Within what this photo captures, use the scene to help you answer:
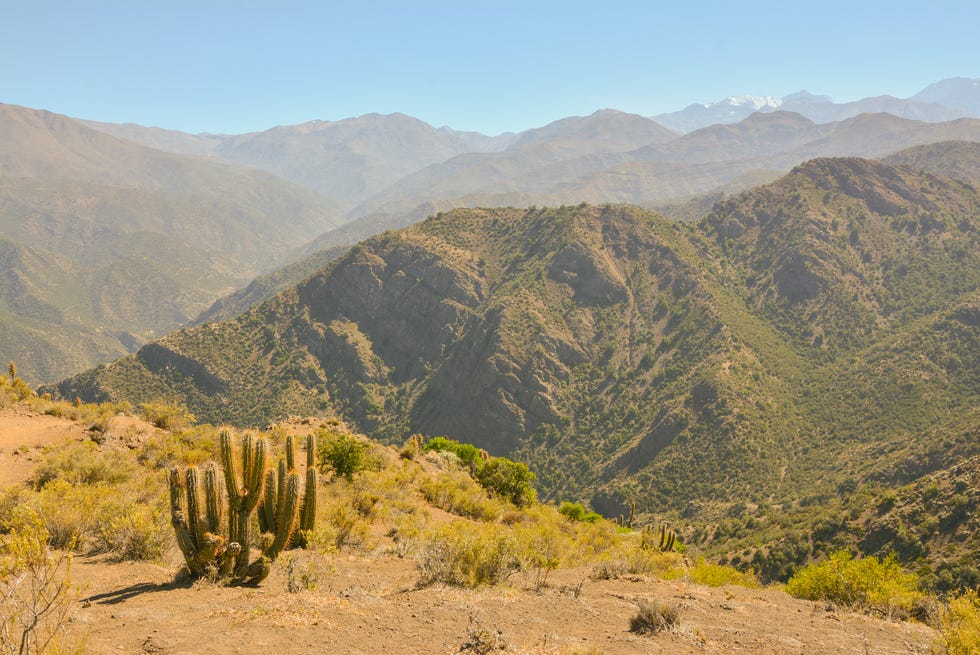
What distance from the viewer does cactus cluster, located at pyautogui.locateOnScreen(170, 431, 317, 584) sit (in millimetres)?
12195

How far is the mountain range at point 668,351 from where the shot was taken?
72938 mm

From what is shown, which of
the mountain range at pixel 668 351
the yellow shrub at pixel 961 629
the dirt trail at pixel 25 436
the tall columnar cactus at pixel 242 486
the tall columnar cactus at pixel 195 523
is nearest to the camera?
the yellow shrub at pixel 961 629

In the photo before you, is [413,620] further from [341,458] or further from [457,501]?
→ [457,501]

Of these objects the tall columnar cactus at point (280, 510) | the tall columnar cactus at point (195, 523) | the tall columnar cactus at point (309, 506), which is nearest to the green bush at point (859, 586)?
the tall columnar cactus at point (309, 506)

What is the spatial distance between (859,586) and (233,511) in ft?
56.2

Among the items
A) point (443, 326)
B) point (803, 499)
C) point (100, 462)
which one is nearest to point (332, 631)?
point (100, 462)

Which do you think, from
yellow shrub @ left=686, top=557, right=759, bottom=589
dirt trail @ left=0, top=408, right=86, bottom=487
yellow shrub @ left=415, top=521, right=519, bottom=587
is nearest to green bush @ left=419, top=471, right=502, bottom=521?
yellow shrub @ left=686, top=557, right=759, bottom=589

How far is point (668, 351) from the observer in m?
108

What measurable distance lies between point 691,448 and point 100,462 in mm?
78203

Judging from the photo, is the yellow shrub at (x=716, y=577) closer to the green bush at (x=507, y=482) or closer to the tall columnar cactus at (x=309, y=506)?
the tall columnar cactus at (x=309, y=506)

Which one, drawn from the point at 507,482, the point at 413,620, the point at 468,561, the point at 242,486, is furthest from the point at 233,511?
the point at 507,482

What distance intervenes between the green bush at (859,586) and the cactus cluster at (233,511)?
15457mm

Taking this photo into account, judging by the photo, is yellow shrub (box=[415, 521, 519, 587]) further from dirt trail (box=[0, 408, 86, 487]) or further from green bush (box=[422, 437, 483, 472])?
green bush (box=[422, 437, 483, 472])

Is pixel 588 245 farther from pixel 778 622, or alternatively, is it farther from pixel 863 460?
pixel 778 622
